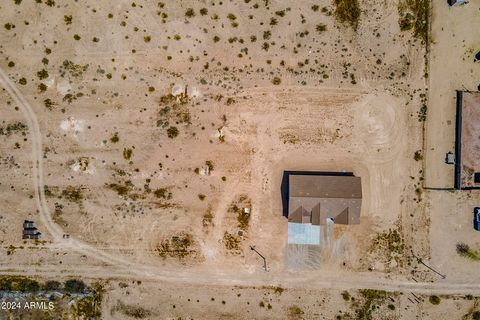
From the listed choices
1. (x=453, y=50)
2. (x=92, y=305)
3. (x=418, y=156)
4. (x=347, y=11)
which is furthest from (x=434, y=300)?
(x=92, y=305)

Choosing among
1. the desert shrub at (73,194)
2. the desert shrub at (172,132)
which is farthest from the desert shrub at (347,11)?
the desert shrub at (73,194)

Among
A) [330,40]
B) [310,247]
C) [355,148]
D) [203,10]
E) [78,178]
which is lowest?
[310,247]

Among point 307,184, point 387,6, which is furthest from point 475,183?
point 387,6

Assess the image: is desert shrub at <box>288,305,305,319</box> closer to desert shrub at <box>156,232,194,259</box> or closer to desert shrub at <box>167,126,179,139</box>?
desert shrub at <box>156,232,194,259</box>

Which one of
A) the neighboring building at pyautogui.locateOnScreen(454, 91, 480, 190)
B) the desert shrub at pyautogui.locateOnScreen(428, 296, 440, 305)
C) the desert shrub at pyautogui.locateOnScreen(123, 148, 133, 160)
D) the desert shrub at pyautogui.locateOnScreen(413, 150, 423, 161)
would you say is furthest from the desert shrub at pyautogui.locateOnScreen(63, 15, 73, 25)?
the desert shrub at pyautogui.locateOnScreen(428, 296, 440, 305)

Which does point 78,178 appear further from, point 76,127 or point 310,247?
point 310,247

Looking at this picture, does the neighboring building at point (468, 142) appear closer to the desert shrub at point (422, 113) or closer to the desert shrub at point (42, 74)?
the desert shrub at point (422, 113)
